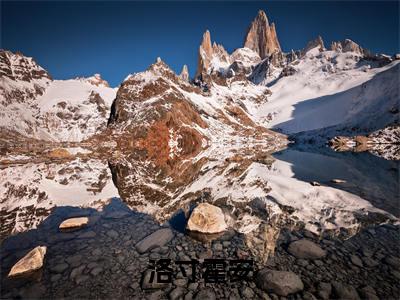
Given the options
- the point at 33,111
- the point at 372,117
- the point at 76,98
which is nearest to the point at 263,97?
the point at 372,117

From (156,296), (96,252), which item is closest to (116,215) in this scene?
(96,252)

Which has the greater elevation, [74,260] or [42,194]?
[42,194]

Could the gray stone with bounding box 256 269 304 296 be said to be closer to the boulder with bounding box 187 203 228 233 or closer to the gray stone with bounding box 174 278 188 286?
the gray stone with bounding box 174 278 188 286

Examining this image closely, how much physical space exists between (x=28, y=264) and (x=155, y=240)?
464cm

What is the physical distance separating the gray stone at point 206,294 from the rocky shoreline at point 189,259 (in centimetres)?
3

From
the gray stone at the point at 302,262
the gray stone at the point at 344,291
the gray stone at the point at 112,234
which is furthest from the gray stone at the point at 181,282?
the gray stone at the point at 344,291

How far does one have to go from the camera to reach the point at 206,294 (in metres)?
7.09

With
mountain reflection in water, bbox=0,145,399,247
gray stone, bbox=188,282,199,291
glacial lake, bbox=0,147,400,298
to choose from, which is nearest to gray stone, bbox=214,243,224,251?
glacial lake, bbox=0,147,400,298

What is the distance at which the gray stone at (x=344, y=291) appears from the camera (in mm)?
6947

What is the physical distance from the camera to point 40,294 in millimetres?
7082

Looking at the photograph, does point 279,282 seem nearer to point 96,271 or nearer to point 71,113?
point 96,271

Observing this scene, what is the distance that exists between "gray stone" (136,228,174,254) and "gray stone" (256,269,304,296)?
4399 millimetres

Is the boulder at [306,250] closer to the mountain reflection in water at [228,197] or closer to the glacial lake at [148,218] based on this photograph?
the glacial lake at [148,218]

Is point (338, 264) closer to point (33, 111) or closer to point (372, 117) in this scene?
point (372, 117)
